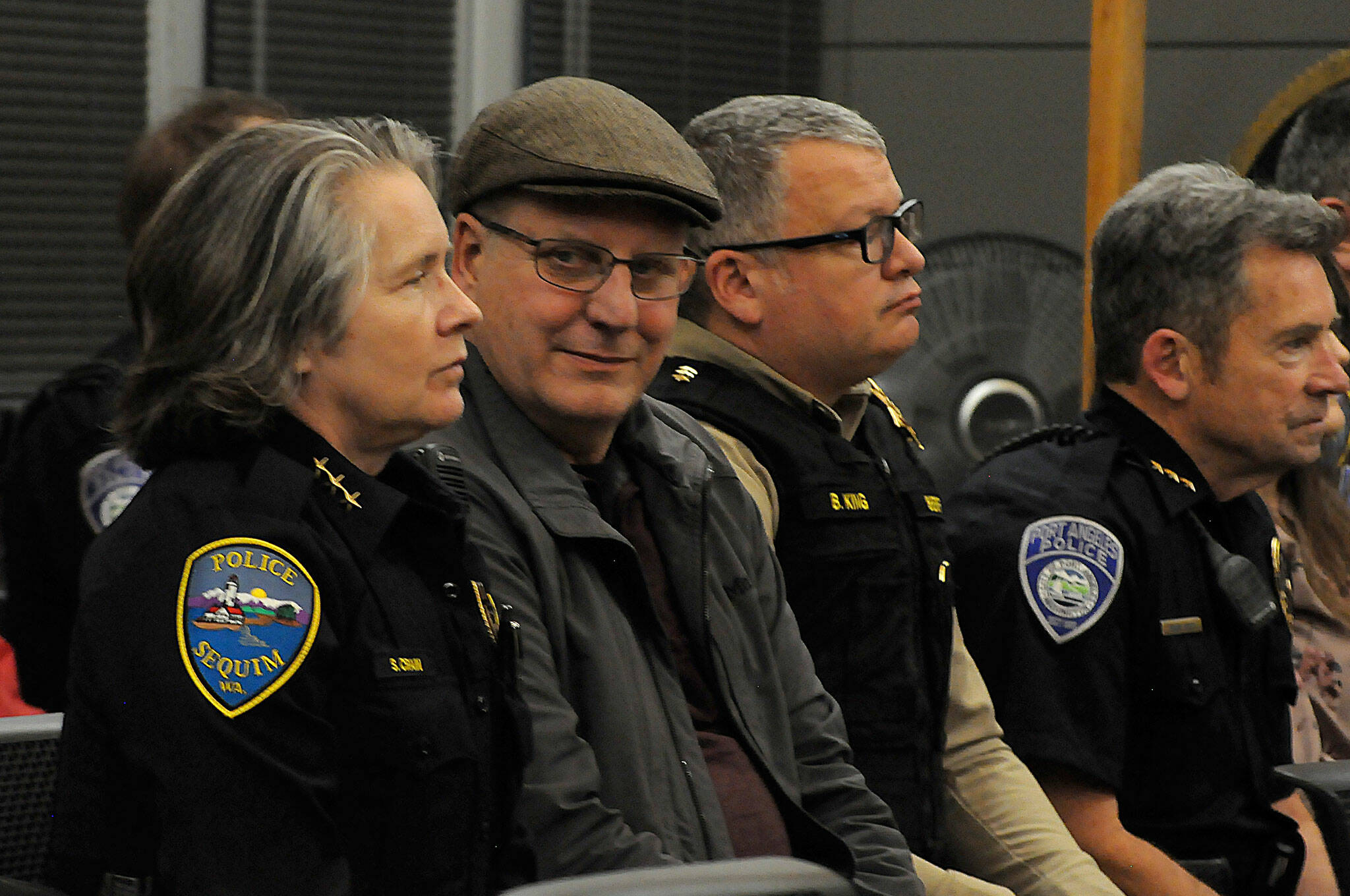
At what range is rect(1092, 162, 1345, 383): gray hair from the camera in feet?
10.7

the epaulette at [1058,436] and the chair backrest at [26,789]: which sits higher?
the epaulette at [1058,436]

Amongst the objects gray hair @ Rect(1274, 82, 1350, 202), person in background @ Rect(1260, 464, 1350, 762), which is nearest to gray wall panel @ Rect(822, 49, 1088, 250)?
gray hair @ Rect(1274, 82, 1350, 202)

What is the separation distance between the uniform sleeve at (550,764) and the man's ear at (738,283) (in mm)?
862

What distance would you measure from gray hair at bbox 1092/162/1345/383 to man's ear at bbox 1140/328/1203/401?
A: 0.02m

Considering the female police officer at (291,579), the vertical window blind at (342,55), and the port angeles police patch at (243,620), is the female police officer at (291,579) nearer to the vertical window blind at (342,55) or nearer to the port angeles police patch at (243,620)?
the port angeles police patch at (243,620)

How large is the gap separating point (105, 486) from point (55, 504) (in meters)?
0.09

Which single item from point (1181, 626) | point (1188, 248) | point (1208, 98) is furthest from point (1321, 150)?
point (1208, 98)

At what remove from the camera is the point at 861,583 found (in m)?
2.79

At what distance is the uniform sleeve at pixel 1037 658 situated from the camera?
298cm

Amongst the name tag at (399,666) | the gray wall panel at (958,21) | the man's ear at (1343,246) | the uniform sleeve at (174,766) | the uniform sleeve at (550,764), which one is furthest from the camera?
the gray wall panel at (958,21)

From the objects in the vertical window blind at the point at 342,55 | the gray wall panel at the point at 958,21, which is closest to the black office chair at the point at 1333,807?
the vertical window blind at the point at 342,55

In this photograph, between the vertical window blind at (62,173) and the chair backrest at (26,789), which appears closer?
the chair backrest at (26,789)

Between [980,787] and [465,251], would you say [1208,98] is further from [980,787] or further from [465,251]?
[465,251]

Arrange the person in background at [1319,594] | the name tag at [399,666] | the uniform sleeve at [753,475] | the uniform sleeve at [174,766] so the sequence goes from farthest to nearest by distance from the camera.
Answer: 1. the person in background at [1319,594]
2. the uniform sleeve at [753,475]
3. the name tag at [399,666]
4. the uniform sleeve at [174,766]
